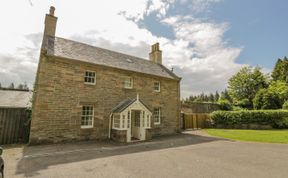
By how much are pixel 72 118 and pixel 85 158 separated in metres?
4.93

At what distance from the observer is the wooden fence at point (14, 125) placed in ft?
36.9

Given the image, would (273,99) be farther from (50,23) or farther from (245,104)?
(50,23)

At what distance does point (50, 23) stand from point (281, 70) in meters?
52.3

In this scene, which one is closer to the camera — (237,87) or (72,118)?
(72,118)

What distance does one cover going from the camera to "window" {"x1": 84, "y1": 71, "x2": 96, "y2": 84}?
13470mm

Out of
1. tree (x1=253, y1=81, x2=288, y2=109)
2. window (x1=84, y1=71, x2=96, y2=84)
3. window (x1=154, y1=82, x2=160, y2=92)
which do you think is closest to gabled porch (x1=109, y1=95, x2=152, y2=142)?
window (x1=84, y1=71, x2=96, y2=84)

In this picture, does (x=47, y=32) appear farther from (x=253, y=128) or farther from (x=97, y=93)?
(x=253, y=128)

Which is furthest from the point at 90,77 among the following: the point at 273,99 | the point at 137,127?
the point at 273,99

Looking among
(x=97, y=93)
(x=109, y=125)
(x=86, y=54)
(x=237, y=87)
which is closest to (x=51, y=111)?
(x=97, y=93)

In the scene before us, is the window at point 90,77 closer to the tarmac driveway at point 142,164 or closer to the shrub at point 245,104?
the tarmac driveway at point 142,164

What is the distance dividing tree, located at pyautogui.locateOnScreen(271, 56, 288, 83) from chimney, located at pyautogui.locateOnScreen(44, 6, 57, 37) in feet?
162

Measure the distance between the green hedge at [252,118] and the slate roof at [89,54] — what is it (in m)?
10.9

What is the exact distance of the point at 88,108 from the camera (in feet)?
43.7

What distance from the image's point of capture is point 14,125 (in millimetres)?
11680
